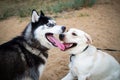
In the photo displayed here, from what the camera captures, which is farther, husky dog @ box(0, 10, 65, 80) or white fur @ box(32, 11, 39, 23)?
white fur @ box(32, 11, 39, 23)

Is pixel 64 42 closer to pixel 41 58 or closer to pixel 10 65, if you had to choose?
pixel 41 58

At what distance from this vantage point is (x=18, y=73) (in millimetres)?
3361

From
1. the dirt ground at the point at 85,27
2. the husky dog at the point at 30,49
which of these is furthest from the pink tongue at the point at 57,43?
the dirt ground at the point at 85,27

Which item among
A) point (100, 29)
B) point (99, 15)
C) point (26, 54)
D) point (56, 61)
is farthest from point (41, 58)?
point (99, 15)

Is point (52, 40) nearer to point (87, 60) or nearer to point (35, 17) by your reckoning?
point (35, 17)

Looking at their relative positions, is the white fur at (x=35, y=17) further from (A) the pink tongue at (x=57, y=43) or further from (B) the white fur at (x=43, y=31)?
(A) the pink tongue at (x=57, y=43)

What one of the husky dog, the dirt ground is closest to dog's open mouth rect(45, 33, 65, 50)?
the husky dog

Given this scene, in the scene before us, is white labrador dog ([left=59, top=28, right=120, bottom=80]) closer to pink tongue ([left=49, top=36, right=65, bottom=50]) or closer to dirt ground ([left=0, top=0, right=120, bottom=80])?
pink tongue ([left=49, top=36, right=65, bottom=50])

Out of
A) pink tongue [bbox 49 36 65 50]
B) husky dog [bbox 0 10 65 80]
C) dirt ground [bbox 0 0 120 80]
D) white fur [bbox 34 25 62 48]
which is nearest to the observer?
husky dog [bbox 0 10 65 80]

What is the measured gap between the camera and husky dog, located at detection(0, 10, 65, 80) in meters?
3.30

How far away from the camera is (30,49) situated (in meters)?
3.49

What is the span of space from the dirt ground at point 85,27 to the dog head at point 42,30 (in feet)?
3.38

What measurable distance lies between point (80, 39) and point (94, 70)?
515 millimetres

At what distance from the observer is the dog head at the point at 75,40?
3508 mm
